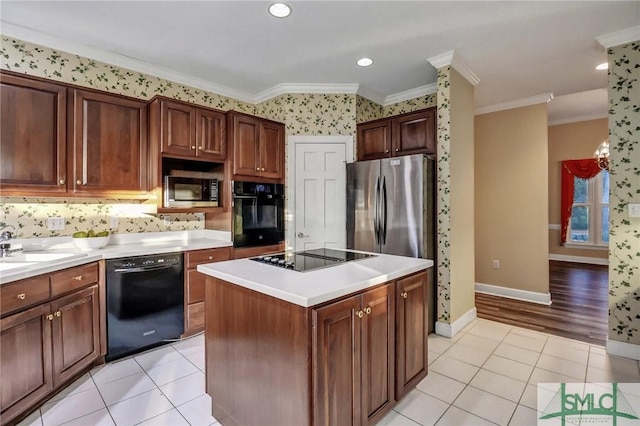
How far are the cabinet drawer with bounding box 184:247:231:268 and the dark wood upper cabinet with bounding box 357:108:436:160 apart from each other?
75.2 inches

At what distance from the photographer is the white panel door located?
372 centimetres

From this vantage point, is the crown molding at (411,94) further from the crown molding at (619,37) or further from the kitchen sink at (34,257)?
the kitchen sink at (34,257)

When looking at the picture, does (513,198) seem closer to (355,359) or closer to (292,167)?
(292,167)

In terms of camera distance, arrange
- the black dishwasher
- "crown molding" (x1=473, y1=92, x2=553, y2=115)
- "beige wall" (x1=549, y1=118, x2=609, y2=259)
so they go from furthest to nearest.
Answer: "beige wall" (x1=549, y1=118, x2=609, y2=259), "crown molding" (x1=473, y1=92, x2=553, y2=115), the black dishwasher

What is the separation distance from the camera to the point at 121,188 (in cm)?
283

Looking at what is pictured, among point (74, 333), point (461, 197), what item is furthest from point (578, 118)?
point (74, 333)

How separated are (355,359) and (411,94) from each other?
11.4ft

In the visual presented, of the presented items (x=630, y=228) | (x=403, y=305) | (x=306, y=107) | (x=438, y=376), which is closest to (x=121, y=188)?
(x=306, y=107)

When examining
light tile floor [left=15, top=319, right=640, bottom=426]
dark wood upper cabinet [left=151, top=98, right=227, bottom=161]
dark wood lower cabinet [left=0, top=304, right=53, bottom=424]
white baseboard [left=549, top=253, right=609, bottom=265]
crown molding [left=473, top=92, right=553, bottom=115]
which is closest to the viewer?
dark wood lower cabinet [left=0, top=304, right=53, bottom=424]

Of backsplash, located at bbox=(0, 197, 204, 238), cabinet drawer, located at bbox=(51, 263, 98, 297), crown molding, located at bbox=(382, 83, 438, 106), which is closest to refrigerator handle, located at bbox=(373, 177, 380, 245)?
crown molding, located at bbox=(382, 83, 438, 106)

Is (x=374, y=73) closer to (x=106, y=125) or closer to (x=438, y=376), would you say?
(x=106, y=125)

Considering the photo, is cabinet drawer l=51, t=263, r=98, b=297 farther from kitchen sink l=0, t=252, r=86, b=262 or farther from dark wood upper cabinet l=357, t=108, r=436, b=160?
dark wood upper cabinet l=357, t=108, r=436, b=160

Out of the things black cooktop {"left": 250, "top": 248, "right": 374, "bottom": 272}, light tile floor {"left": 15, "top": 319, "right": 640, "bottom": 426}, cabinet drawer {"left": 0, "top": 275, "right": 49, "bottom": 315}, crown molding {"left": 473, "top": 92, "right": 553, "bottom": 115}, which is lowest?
light tile floor {"left": 15, "top": 319, "right": 640, "bottom": 426}

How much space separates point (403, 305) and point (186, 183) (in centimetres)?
239
